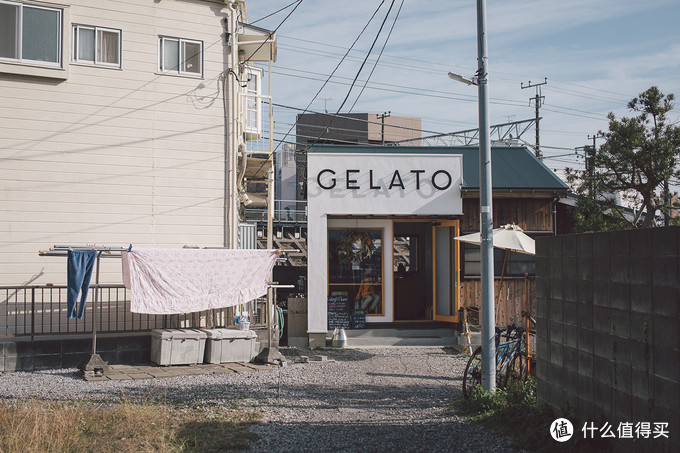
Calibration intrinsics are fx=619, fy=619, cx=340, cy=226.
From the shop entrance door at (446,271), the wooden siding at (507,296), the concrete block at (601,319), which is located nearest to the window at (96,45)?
the shop entrance door at (446,271)

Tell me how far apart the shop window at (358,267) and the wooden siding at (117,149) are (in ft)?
10.8

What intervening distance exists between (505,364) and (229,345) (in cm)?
664

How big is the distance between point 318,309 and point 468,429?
340 inches

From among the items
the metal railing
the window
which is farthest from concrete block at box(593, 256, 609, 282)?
the window

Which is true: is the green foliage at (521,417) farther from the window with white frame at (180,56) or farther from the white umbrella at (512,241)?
the window with white frame at (180,56)

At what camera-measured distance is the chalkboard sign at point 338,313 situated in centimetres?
1678

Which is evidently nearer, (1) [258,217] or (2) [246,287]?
(2) [246,287]

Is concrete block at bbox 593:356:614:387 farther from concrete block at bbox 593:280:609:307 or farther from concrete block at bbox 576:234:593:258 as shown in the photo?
concrete block at bbox 576:234:593:258

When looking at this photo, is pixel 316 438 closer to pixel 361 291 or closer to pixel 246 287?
pixel 246 287

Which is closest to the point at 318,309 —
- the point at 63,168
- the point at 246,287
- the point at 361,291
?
the point at 361,291

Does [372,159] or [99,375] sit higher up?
[372,159]

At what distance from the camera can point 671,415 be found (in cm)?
527

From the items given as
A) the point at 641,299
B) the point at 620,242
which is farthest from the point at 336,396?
the point at 641,299

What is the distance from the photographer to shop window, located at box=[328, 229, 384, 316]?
17188 millimetres
